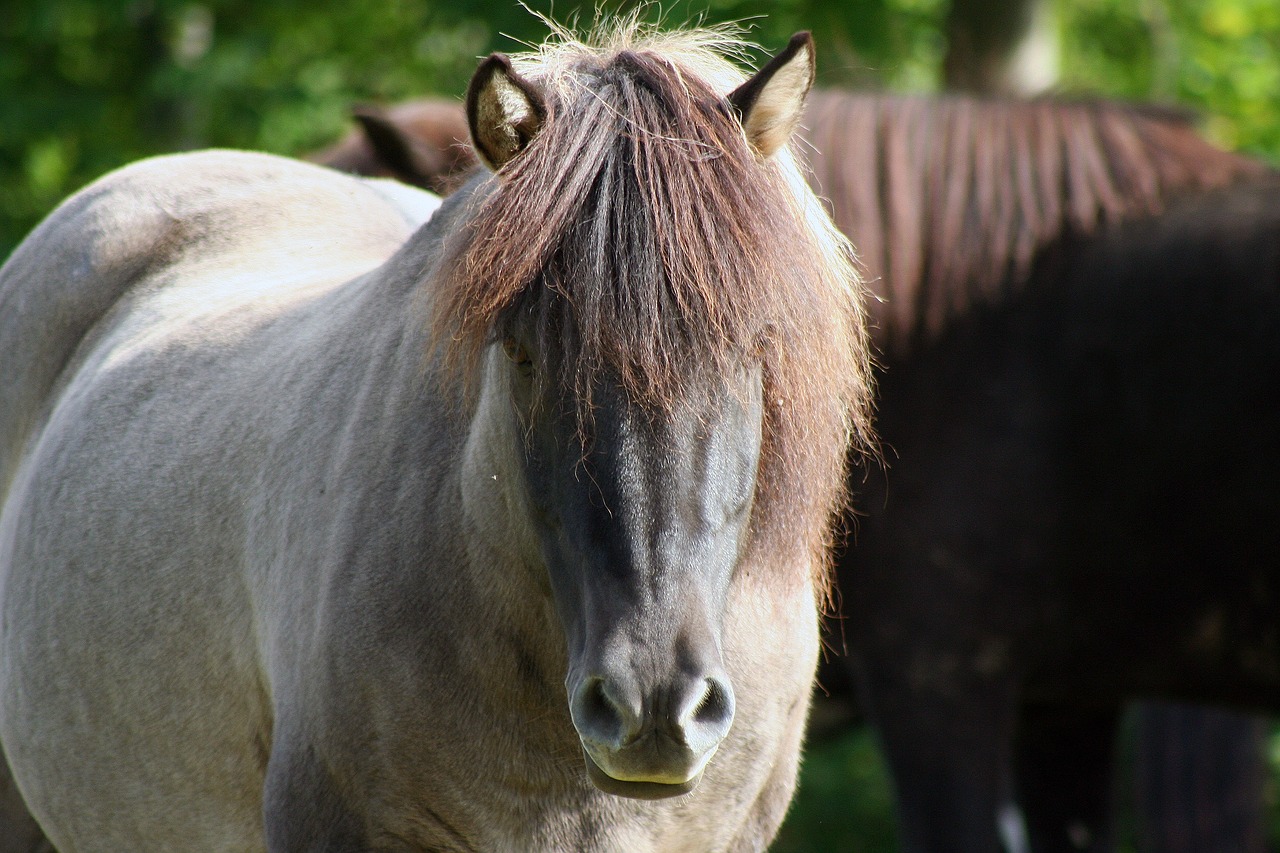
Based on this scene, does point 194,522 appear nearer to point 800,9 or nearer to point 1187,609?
point 1187,609

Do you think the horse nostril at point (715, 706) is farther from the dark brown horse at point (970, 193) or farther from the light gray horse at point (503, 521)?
the dark brown horse at point (970, 193)

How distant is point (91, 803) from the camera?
2.98 metres

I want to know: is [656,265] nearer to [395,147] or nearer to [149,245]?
[149,245]

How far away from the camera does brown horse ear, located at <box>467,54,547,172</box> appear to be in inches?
85.6

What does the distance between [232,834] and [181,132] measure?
284 inches

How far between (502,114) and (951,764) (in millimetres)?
3119

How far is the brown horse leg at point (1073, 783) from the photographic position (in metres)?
5.59

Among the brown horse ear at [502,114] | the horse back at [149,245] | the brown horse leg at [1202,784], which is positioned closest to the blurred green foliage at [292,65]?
the brown horse leg at [1202,784]

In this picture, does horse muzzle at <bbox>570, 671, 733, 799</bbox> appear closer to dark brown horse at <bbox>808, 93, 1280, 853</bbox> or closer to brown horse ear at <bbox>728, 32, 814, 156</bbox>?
brown horse ear at <bbox>728, 32, 814, 156</bbox>

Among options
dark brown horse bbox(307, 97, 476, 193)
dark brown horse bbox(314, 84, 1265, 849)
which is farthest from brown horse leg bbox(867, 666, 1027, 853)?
dark brown horse bbox(307, 97, 476, 193)

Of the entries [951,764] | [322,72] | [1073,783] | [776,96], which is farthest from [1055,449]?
[322,72]

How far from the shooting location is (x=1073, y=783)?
5.62 metres

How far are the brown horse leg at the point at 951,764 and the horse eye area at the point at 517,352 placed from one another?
113 inches

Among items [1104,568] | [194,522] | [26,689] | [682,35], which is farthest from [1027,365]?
[26,689]
